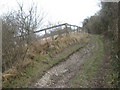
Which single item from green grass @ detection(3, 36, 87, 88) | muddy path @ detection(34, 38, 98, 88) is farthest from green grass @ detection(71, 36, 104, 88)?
green grass @ detection(3, 36, 87, 88)

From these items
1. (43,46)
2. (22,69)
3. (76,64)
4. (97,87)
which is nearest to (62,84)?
(97,87)

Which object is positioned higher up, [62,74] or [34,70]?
[34,70]

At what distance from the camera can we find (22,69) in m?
11.0

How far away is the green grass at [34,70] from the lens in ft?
32.2

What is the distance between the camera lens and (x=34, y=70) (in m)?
11.2

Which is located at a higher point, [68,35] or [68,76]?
[68,35]

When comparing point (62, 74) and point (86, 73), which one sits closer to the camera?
point (86, 73)

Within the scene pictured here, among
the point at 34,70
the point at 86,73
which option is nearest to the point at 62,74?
the point at 86,73

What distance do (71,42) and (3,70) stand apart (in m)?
7.98

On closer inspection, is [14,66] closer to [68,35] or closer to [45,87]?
[45,87]

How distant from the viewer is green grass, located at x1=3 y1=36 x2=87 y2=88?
980 centimetres

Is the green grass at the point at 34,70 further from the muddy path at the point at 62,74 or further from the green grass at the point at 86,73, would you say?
the green grass at the point at 86,73

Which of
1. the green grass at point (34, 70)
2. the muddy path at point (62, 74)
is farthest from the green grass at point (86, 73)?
the green grass at point (34, 70)

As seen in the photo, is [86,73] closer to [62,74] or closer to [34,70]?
[62,74]
